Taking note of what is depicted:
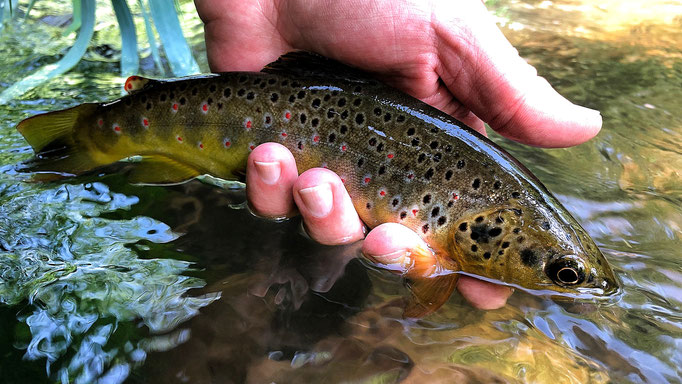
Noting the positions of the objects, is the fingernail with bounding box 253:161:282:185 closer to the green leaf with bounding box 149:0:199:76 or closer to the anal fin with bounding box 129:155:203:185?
the anal fin with bounding box 129:155:203:185

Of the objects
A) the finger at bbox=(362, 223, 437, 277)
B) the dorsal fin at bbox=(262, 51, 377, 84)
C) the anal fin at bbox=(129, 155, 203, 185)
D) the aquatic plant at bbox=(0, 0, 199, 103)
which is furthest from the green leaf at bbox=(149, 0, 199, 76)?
the finger at bbox=(362, 223, 437, 277)

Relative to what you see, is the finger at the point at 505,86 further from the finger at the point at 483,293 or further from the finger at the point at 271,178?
the finger at the point at 271,178

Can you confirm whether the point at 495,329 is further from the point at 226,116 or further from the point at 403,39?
the point at 226,116

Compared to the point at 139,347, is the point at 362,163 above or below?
above

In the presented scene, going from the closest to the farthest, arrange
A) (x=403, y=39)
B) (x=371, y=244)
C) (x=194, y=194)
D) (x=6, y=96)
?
1. (x=371, y=244)
2. (x=403, y=39)
3. (x=194, y=194)
4. (x=6, y=96)

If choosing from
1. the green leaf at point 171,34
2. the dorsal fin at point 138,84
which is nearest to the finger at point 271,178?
the dorsal fin at point 138,84

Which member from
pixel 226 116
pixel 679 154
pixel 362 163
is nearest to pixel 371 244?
pixel 362 163
